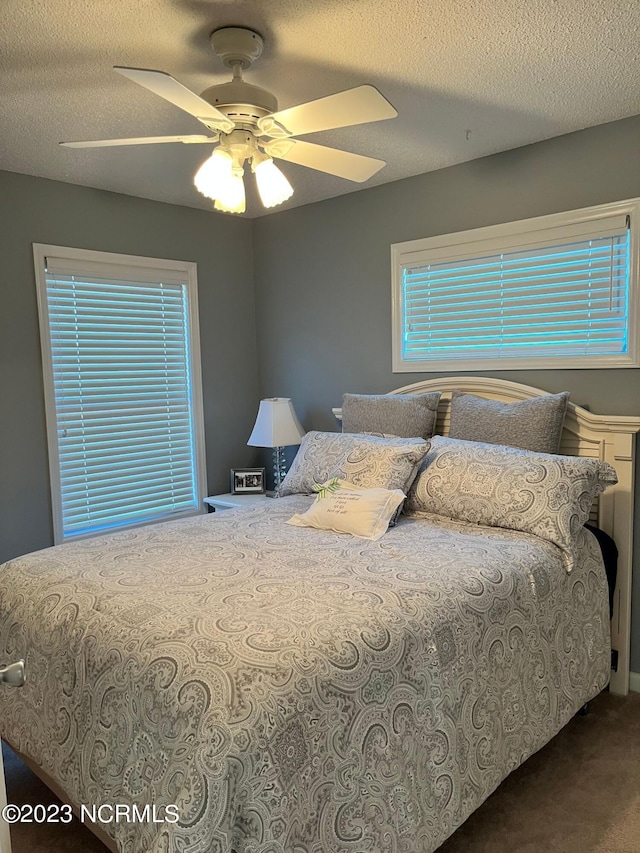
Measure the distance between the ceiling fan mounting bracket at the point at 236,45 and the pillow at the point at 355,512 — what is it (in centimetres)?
158

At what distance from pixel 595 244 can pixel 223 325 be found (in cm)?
229

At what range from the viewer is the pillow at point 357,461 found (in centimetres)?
258

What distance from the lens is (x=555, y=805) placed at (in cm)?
203

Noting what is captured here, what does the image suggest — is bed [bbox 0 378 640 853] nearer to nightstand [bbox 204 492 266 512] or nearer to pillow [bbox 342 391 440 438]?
pillow [bbox 342 391 440 438]

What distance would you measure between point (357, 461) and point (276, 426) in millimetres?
1027

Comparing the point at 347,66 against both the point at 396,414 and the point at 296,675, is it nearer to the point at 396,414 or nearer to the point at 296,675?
the point at 396,414

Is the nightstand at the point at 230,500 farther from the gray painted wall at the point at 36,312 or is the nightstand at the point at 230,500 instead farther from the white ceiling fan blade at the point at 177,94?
the white ceiling fan blade at the point at 177,94

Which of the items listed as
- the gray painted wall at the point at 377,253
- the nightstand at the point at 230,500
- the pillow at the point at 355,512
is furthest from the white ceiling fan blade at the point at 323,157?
the nightstand at the point at 230,500

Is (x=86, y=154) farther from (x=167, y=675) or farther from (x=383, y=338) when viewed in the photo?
(x=167, y=675)

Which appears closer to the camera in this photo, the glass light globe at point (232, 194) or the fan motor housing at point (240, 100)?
the fan motor housing at point (240, 100)

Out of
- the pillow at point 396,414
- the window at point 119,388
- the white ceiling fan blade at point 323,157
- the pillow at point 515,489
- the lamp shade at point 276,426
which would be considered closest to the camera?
the white ceiling fan blade at point 323,157

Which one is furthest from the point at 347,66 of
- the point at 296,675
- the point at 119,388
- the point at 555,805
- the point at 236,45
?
the point at 555,805

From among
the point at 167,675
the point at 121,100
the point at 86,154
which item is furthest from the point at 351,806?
the point at 86,154

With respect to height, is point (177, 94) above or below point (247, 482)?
above
